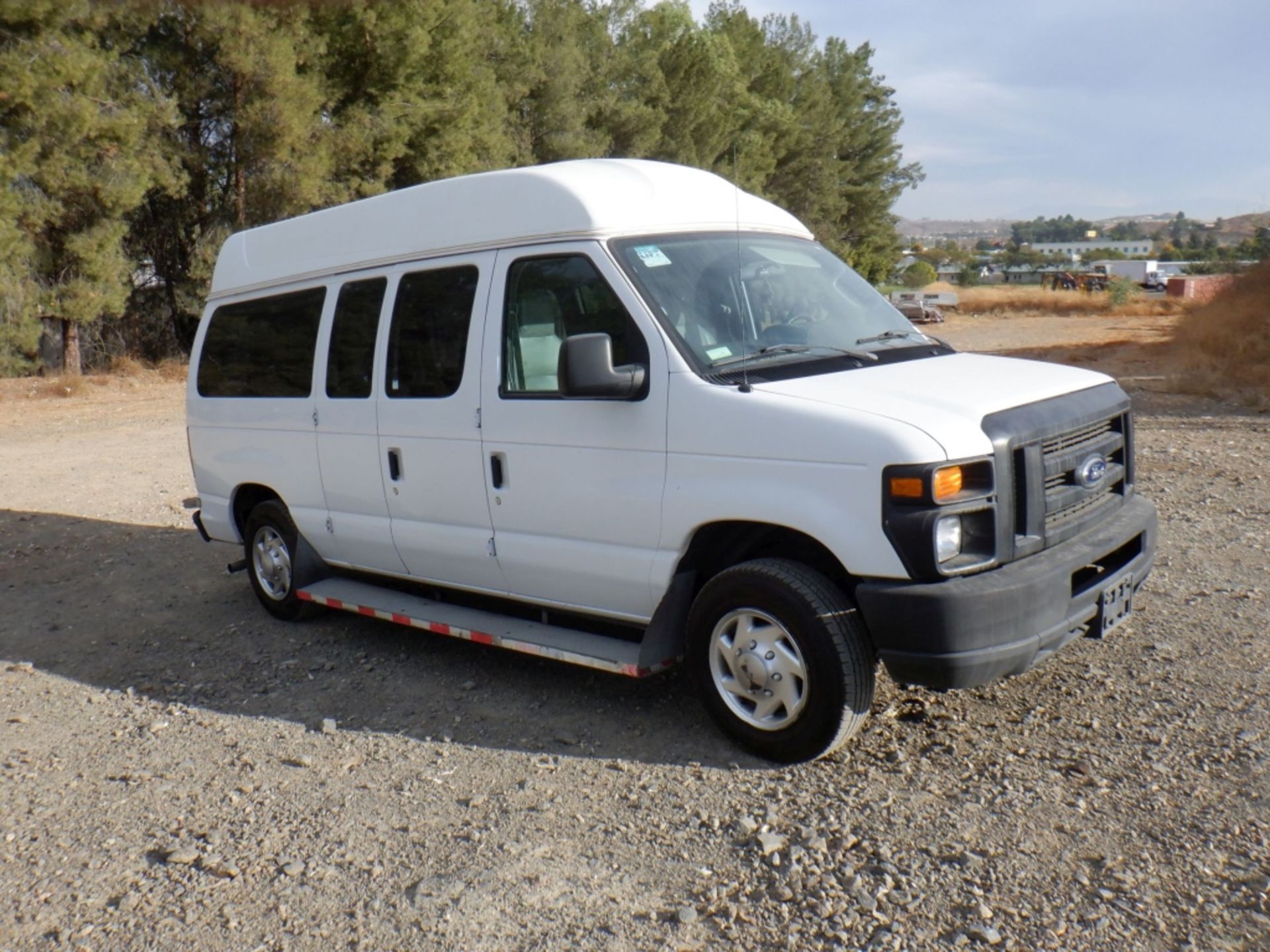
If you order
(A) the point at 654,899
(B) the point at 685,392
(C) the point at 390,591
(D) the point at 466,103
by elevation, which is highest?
(D) the point at 466,103

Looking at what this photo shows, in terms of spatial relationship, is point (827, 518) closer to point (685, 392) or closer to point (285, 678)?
point (685, 392)

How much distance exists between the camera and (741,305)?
16.0ft

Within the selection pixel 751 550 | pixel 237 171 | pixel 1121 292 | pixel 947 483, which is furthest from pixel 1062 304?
pixel 947 483

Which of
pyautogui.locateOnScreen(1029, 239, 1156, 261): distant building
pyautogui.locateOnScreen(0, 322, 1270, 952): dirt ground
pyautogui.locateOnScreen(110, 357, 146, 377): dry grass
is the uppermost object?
pyautogui.locateOnScreen(1029, 239, 1156, 261): distant building

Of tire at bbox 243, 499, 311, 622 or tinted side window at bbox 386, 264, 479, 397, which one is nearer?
tinted side window at bbox 386, 264, 479, 397

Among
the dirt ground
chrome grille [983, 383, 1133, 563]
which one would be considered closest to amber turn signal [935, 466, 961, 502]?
chrome grille [983, 383, 1133, 563]

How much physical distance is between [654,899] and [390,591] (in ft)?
10.00

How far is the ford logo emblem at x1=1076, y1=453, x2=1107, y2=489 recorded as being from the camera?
4438 millimetres

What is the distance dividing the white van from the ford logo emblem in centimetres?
2

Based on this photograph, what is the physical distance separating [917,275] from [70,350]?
192 ft

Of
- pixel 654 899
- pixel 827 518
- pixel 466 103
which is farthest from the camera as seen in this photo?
pixel 466 103

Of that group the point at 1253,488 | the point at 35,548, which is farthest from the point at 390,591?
the point at 1253,488

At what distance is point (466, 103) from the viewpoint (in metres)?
26.4

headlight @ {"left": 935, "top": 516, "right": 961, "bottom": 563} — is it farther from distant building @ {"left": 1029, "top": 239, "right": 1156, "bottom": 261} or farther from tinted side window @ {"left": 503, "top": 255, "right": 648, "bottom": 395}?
distant building @ {"left": 1029, "top": 239, "right": 1156, "bottom": 261}
